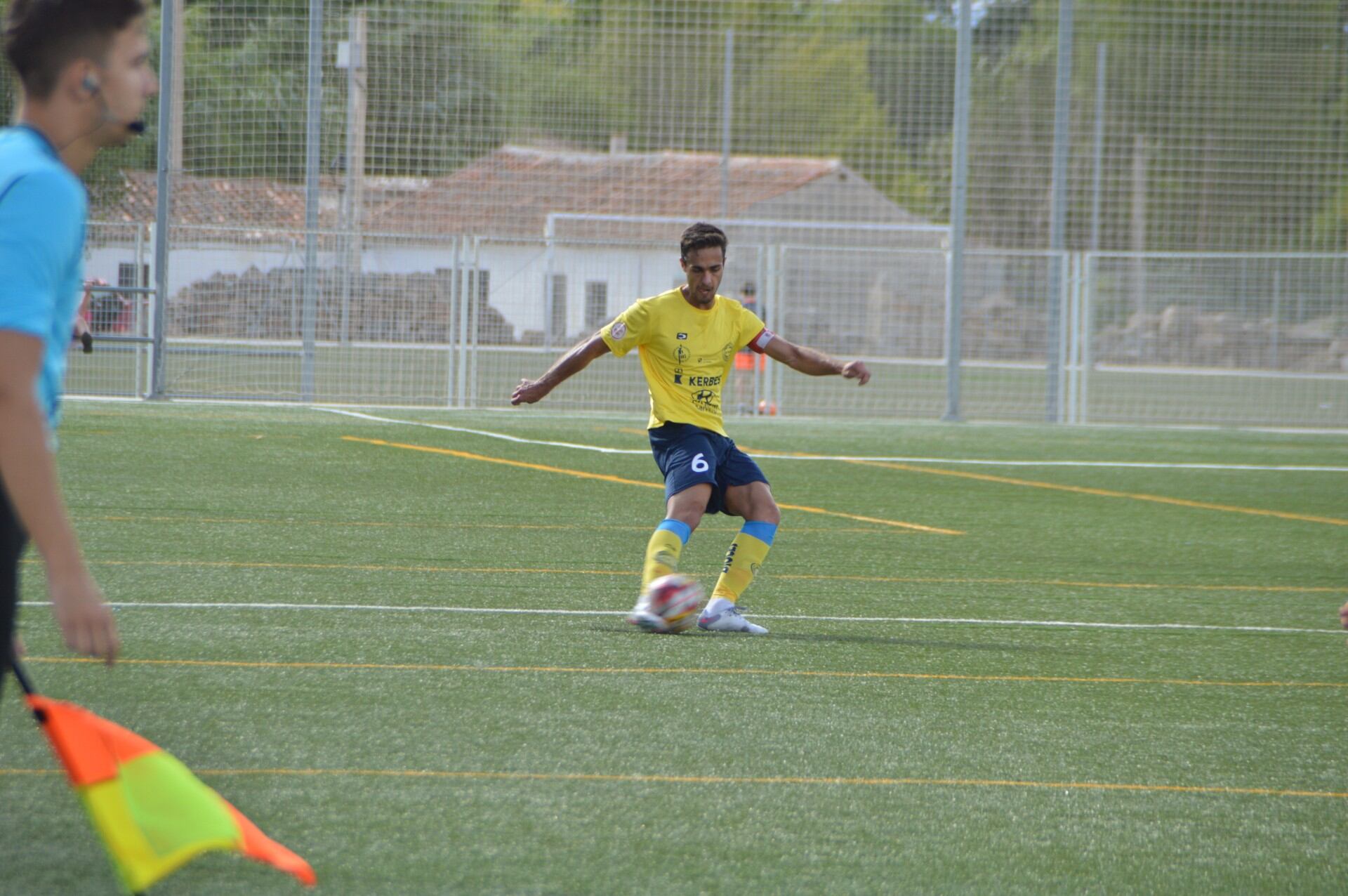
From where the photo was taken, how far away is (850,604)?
7.55 meters

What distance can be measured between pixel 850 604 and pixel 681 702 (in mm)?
2420

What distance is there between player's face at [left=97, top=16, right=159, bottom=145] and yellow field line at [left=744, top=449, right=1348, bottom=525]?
34.1ft

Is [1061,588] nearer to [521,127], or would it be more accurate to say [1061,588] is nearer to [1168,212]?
[521,127]

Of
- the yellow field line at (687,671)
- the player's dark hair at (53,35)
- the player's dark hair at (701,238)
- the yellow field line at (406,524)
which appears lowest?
the yellow field line at (687,671)

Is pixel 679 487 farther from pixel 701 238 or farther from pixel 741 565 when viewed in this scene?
pixel 701 238

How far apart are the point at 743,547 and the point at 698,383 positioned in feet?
2.65

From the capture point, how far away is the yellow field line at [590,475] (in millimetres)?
10625

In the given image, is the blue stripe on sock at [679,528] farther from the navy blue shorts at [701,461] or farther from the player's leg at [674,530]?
the navy blue shorts at [701,461]

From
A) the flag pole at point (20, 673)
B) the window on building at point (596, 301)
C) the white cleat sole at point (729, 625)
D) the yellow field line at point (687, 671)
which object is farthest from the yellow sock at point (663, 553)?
the window on building at point (596, 301)

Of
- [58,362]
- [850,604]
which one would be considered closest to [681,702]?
[850,604]

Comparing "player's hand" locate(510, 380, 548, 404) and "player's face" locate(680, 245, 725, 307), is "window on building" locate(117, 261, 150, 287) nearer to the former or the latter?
"player's hand" locate(510, 380, 548, 404)

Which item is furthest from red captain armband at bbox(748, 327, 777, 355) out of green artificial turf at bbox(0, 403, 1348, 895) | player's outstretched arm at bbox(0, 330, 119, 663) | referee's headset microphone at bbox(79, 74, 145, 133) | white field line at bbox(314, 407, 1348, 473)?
white field line at bbox(314, 407, 1348, 473)

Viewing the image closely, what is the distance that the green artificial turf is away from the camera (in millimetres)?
3760

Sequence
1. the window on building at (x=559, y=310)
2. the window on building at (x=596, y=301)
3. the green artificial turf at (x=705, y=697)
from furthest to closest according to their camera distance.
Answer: the window on building at (x=596, y=301)
the window on building at (x=559, y=310)
the green artificial turf at (x=705, y=697)
